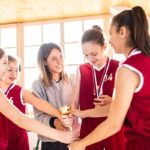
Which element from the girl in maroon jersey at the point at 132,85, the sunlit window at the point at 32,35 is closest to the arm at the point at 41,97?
the girl in maroon jersey at the point at 132,85

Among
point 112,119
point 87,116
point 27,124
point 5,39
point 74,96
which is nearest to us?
point 112,119

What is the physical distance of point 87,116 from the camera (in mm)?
2059

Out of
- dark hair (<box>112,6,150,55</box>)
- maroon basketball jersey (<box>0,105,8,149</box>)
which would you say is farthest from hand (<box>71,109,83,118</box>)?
dark hair (<box>112,6,150,55</box>)

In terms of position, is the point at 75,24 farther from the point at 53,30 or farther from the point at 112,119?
the point at 112,119

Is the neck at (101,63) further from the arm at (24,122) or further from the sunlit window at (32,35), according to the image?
the sunlit window at (32,35)

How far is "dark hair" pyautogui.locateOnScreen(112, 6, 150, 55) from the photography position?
1539mm

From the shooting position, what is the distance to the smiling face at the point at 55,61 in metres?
2.22

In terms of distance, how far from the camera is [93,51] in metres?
2.11

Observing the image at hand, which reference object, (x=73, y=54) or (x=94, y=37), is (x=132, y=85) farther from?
(x=73, y=54)

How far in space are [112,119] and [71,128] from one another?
2.16 ft

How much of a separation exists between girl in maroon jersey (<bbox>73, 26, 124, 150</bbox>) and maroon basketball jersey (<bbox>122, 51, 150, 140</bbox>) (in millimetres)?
519

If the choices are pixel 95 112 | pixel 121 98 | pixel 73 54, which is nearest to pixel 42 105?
pixel 95 112

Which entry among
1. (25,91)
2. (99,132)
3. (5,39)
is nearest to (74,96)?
(25,91)

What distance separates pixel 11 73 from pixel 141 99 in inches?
49.0
